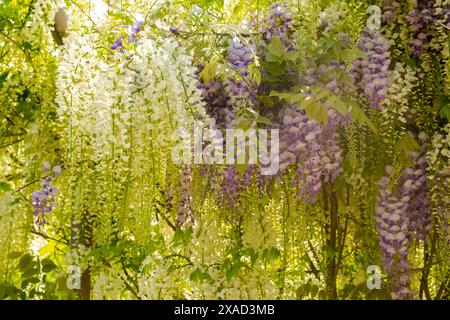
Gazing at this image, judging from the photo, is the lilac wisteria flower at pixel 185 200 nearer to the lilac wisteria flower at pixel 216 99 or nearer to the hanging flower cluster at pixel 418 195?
the lilac wisteria flower at pixel 216 99

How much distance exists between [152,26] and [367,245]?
3.88 ft

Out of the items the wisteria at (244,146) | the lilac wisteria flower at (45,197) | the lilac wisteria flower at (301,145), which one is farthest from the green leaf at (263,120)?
the lilac wisteria flower at (45,197)

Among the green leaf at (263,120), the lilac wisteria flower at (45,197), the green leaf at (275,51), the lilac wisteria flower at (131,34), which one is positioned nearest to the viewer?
the green leaf at (263,120)

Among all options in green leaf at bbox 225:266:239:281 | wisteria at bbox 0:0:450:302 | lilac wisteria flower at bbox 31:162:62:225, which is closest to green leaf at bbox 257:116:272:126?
wisteria at bbox 0:0:450:302

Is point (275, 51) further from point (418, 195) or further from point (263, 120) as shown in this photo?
point (418, 195)

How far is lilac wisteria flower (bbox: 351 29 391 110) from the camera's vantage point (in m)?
2.29

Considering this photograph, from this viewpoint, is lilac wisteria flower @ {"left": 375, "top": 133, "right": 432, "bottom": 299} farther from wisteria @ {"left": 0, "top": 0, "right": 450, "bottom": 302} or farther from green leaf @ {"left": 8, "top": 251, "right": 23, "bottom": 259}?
green leaf @ {"left": 8, "top": 251, "right": 23, "bottom": 259}

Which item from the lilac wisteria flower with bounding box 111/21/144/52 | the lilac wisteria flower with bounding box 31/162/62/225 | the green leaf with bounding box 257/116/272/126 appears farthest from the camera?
the lilac wisteria flower with bounding box 31/162/62/225

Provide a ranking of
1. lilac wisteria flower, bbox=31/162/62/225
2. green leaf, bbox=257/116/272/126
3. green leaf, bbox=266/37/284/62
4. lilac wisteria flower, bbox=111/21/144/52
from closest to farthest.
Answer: green leaf, bbox=257/116/272/126
green leaf, bbox=266/37/284/62
lilac wisteria flower, bbox=111/21/144/52
lilac wisteria flower, bbox=31/162/62/225

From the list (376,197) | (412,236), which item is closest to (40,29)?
(376,197)

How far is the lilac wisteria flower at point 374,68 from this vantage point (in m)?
2.29

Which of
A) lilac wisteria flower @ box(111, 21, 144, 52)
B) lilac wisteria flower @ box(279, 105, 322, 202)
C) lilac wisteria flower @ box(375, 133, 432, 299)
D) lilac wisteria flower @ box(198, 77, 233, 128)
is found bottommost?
lilac wisteria flower @ box(375, 133, 432, 299)

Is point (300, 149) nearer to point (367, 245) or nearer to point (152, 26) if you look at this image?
point (367, 245)

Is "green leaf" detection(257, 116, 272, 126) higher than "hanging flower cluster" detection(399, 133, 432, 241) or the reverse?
higher
